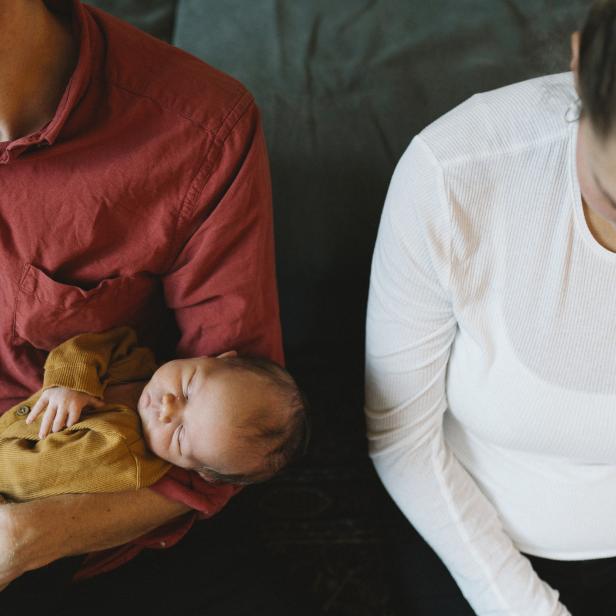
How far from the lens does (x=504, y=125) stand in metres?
0.85

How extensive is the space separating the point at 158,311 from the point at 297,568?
697 millimetres

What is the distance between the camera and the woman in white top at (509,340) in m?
0.85

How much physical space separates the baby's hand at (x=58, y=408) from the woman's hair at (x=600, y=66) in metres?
0.72

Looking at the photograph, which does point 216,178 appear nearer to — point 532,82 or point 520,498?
point 532,82

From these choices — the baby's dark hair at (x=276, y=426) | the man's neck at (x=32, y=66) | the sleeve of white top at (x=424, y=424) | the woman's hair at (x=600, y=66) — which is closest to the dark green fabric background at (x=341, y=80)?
the sleeve of white top at (x=424, y=424)

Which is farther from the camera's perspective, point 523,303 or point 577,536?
point 577,536

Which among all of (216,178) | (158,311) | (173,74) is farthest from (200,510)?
(173,74)

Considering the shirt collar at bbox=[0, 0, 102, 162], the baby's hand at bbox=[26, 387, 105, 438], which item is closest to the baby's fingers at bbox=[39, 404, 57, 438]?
the baby's hand at bbox=[26, 387, 105, 438]

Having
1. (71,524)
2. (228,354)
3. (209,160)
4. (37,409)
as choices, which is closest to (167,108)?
(209,160)

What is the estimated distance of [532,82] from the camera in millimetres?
894

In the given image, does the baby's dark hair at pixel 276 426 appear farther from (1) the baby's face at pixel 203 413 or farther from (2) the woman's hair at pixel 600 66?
(2) the woman's hair at pixel 600 66

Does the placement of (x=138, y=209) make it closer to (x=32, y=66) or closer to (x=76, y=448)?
(x=32, y=66)

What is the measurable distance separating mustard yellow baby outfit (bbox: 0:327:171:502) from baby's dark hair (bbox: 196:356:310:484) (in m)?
0.11

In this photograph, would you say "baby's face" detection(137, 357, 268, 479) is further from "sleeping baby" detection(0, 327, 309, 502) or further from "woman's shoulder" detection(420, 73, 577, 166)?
"woman's shoulder" detection(420, 73, 577, 166)
